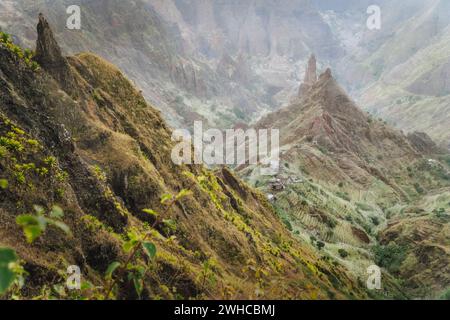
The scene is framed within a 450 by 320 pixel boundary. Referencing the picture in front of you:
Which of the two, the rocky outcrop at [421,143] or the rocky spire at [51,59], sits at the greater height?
the rocky outcrop at [421,143]

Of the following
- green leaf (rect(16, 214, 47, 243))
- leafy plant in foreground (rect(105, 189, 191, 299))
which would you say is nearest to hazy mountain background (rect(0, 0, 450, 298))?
leafy plant in foreground (rect(105, 189, 191, 299))

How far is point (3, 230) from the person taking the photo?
15031 millimetres

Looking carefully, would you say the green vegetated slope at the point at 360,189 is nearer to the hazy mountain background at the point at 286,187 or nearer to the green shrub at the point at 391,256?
the green shrub at the point at 391,256

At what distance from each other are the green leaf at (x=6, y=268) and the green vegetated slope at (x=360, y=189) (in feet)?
171

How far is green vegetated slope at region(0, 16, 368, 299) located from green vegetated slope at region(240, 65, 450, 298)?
30.8 metres

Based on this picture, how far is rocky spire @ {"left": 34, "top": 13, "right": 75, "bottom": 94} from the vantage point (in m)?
24.2

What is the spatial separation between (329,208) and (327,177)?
1735cm

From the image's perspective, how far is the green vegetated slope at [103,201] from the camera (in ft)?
48.5

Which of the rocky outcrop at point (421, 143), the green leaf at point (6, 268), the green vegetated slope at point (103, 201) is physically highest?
the rocky outcrop at point (421, 143)

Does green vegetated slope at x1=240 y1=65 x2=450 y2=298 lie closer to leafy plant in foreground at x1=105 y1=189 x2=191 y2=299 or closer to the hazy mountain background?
the hazy mountain background

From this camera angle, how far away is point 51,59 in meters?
24.5

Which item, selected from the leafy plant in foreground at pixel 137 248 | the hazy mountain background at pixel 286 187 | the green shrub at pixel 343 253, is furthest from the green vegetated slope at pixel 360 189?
the leafy plant in foreground at pixel 137 248

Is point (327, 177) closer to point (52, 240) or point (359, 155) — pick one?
point (359, 155)

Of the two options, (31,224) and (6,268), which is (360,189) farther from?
(6,268)
